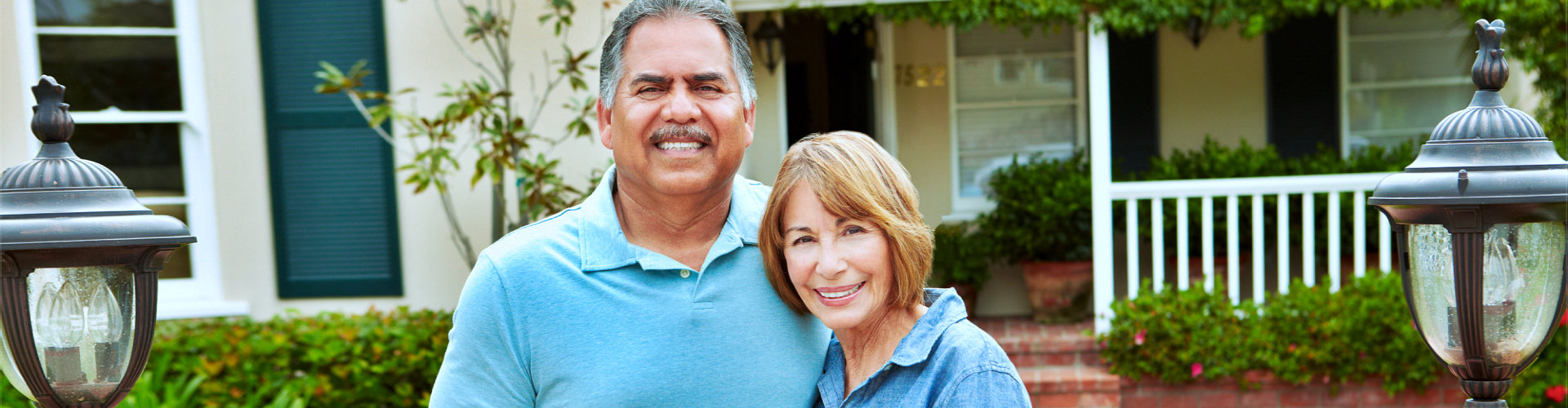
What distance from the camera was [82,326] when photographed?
1.71 metres

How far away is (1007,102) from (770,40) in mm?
1818

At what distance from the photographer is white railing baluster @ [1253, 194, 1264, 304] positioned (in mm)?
5055

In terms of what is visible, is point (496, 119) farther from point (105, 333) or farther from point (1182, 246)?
point (1182, 246)

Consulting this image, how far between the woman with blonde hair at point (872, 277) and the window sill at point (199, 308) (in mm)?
4173

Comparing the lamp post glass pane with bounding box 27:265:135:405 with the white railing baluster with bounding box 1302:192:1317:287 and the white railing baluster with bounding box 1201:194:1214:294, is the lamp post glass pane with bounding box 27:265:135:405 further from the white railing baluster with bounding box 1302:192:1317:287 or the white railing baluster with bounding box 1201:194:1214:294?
the white railing baluster with bounding box 1302:192:1317:287

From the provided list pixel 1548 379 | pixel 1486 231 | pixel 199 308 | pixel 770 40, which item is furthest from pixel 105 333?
pixel 1548 379

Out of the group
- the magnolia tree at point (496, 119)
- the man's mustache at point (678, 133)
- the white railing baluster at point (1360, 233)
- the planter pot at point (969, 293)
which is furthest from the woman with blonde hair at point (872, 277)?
Result: the planter pot at point (969, 293)

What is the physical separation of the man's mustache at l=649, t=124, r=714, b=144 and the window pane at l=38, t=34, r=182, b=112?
13.9ft

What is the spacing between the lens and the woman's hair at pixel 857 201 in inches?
60.2

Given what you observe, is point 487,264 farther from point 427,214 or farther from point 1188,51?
point 1188,51

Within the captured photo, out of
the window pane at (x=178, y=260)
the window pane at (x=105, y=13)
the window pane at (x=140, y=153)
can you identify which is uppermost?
the window pane at (x=105, y=13)

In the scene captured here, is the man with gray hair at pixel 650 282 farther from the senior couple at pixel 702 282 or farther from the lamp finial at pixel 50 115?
the lamp finial at pixel 50 115

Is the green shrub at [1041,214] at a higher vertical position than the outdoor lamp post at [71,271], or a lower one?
lower

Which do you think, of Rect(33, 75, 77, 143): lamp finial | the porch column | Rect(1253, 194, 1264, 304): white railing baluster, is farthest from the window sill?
Rect(1253, 194, 1264, 304): white railing baluster
